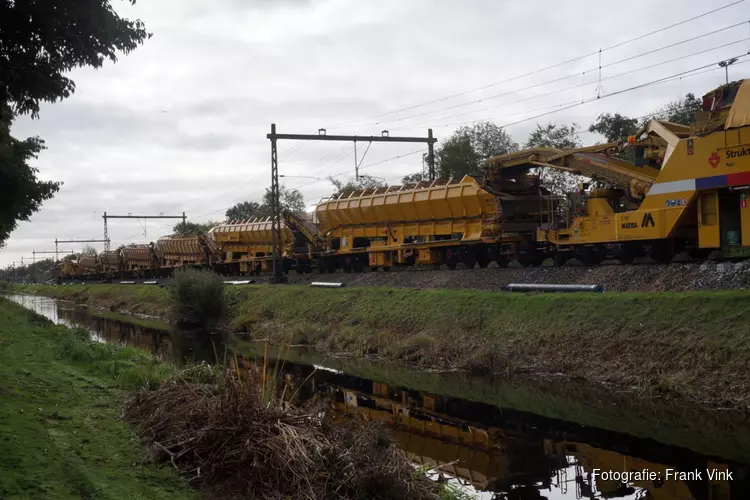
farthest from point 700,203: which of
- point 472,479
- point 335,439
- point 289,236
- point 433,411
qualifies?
point 289,236

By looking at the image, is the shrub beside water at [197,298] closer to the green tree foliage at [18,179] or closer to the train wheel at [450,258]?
the green tree foliage at [18,179]

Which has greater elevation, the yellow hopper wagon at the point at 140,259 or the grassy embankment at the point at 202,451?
the yellow hopper wagon at the point at 140,259

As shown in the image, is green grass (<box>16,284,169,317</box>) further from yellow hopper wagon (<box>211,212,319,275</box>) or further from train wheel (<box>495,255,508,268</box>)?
train wheel (<box>495,255,508,268</box>)

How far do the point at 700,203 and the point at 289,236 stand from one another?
24.3m

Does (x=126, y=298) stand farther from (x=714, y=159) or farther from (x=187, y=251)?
(x=714, y=159)

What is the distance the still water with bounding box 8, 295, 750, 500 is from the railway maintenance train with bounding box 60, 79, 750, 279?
576 centimetres

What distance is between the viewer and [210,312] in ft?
96.4

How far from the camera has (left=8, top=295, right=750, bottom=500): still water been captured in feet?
25.6

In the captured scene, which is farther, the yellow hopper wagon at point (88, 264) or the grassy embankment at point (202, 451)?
the yellow hopper wagon at point (88, 264)

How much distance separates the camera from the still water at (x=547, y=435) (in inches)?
307

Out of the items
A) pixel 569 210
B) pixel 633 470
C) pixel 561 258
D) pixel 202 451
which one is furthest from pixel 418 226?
pixel 202 451

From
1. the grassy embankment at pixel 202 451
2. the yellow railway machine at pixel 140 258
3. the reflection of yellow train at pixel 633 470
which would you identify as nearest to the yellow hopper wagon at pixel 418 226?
the reflection of yellow train at pixel 633 470

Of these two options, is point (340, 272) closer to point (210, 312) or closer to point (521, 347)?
point (210, 312)

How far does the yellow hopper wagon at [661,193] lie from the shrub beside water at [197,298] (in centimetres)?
→ 1467
